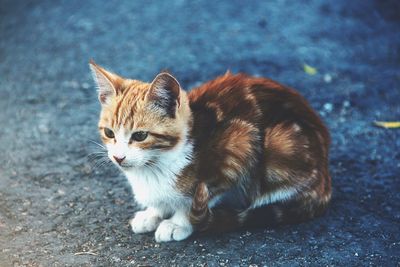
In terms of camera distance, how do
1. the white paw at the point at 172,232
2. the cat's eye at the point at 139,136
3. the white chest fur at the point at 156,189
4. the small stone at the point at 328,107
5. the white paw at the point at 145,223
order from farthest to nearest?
the small stone at the point at 328,107, the white paw at the point at 145,223, the white paw at the point at 172,232, the white chest fur at the point at 156,189, the cat's eye at the point at 139,136

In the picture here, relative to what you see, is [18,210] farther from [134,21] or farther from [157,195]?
[134,21]

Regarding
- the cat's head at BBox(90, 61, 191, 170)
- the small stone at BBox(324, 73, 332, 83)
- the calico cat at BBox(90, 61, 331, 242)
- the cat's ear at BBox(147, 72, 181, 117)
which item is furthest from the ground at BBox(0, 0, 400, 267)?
the cat's ear at BBox(147, 72, 181, 117)

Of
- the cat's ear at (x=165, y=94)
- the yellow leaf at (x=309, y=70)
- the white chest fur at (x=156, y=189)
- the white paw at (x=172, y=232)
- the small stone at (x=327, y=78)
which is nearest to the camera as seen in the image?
the cat's ear at (x=165, y=94)

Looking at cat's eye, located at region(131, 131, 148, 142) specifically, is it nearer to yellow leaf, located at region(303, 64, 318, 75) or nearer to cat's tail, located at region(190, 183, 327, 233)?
cat's tail, located at region(190, 183, 327, 233)

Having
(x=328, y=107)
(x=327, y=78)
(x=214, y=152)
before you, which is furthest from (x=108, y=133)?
(x=327, y=78)

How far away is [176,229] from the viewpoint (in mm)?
3447

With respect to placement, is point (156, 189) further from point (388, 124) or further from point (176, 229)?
point (388, 124)

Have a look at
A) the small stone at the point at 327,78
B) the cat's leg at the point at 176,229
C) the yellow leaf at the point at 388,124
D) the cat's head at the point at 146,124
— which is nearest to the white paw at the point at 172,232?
the cat's leg at the point at 176,229

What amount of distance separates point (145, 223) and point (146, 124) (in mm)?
668

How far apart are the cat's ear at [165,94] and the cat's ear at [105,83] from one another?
267 millimetres

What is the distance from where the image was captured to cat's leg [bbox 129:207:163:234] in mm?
3566

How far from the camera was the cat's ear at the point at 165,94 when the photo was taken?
10.3ft

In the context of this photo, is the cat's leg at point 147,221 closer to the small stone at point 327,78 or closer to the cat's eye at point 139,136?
the cat's eye at point 139,136

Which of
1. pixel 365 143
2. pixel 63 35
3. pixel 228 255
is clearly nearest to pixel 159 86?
pixel 228 255
